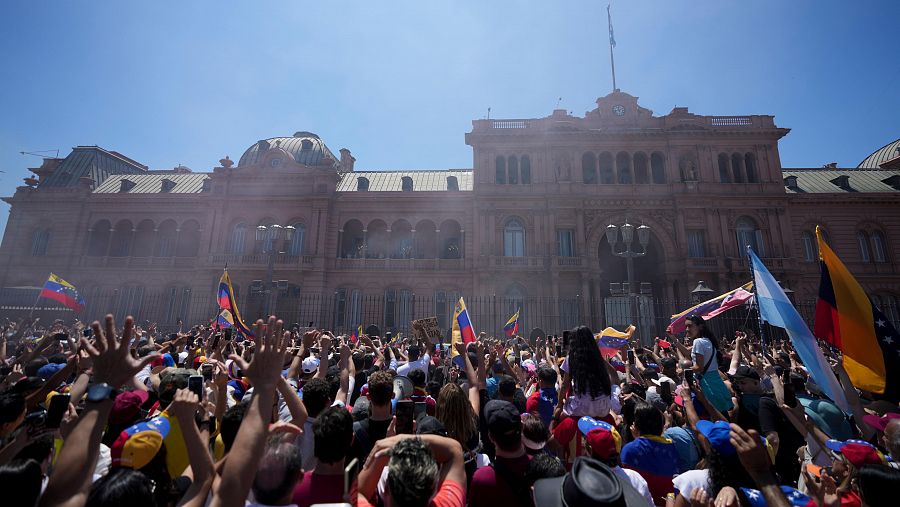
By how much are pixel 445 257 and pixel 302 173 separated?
39.8 ft

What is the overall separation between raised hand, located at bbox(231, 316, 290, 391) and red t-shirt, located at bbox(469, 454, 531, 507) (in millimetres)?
1518

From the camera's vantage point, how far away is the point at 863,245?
28.1 metres

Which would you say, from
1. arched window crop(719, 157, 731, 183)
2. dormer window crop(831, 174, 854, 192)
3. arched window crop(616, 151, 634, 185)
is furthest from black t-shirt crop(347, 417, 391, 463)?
dormer window crop(831, 174, 854, 192)

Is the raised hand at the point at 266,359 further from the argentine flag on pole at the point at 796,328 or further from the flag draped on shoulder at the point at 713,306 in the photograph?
the flag draped on shoulder at the point at 713,306

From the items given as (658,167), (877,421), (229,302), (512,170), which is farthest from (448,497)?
(658,167)

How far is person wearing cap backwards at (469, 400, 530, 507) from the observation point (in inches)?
105

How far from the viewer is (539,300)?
25.6 metres

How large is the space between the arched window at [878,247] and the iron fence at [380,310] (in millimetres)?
3649

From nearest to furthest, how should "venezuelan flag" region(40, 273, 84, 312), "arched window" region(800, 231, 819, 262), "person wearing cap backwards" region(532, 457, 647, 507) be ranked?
"person wearing cap backwards" region(532, 457, 647, 507), "venezuelan flag" region(40, 273, 84, 312), "arched window" region(800, 231, 819, 262)

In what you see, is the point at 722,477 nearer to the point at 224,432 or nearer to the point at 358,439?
the point at 358,439

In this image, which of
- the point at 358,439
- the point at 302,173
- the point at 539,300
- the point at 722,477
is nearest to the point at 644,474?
the point at 722,477

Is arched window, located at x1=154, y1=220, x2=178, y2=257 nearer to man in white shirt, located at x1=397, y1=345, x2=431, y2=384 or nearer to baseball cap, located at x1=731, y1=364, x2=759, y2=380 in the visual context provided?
man in white shirt, located at x1=397, y1=345, x2=431, y2=384

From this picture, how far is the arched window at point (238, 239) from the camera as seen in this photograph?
95.6 feet

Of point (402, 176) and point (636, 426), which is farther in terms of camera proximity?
point (402, 176)
